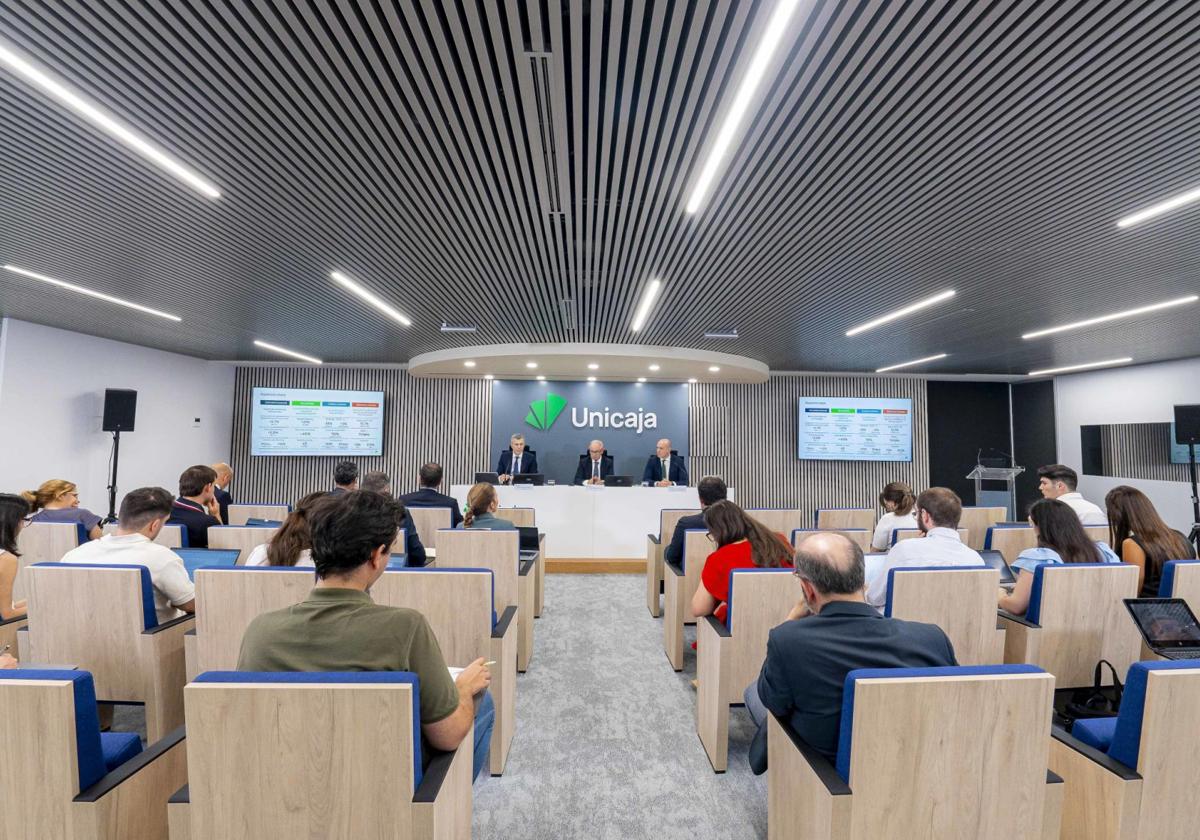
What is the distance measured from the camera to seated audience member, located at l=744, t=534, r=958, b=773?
153 cm

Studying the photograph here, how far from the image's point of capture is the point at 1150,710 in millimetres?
1431

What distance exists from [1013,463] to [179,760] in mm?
13354

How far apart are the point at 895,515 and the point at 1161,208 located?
2.55 meters

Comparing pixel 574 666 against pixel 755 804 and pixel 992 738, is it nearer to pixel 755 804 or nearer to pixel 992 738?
pixel 755 804

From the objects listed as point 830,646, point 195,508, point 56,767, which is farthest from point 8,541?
point 830,646

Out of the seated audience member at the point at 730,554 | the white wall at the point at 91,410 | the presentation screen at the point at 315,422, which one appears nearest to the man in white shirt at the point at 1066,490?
the seated audience member at the point at 730,554

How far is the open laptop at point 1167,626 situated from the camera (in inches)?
82.9

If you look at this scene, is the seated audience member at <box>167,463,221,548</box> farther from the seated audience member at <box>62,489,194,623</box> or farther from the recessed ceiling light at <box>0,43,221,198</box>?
the recessed ceiling light at <box>0,43,221,198</box>

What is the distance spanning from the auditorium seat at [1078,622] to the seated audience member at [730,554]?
108 cm

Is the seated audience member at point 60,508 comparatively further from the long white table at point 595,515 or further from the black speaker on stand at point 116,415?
the black speaker on stand at point 116,415

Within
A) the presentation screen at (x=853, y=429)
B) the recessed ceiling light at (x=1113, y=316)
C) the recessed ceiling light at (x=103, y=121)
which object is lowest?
the presentation screen at (x=853, y=429)

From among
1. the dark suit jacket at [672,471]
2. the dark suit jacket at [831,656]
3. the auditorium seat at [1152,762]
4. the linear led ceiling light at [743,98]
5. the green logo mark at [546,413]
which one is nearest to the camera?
the auditorium seat at [1152,762]

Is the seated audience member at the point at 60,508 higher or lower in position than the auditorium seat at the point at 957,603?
higher

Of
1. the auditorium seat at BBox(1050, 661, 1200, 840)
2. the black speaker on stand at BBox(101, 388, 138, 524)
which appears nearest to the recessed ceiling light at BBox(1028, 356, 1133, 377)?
the auditorium seat at BBox(1050, 661, 1200, 840)
